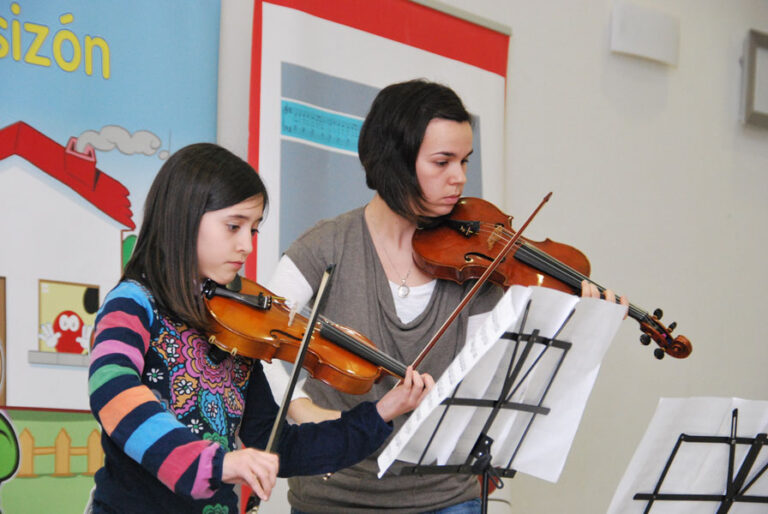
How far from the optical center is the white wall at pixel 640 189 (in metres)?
3.26

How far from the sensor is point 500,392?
1.41 meters

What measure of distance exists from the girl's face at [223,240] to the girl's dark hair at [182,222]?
12 millimetres

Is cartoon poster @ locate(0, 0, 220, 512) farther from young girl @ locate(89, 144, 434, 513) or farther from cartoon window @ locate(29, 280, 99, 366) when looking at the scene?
young girl @ locate(89, 144, 434, 513)

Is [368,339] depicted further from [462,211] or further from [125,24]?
[125,24]

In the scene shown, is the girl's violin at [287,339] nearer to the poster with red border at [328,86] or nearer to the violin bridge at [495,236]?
the violin bridge at [495,236]

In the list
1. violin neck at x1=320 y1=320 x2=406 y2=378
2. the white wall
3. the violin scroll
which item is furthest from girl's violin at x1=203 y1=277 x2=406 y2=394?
the white wall

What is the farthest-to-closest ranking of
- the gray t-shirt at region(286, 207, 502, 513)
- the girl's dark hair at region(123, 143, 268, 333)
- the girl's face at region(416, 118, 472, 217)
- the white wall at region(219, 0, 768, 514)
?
the white wall at region(219, 0, 768, 514) < the girl's face at region(416, 118, 472, 217) < the gray t-shirt at region(286, 207, 502, 513) < the girl's dark hair at region(123, 143, 268, 333)

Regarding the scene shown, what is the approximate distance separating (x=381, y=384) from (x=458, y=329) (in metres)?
0.21

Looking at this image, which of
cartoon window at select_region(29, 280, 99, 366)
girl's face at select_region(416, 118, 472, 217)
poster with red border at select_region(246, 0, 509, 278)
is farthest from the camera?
poster with red border at select_region(246, 0, 509, 278)

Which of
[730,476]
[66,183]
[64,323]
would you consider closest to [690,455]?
[730,476]

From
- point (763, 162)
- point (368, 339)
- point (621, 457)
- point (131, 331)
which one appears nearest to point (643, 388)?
point (621, 457)

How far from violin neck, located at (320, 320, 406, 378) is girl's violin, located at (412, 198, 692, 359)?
0.96ft

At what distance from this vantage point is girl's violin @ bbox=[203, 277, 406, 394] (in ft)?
4.80

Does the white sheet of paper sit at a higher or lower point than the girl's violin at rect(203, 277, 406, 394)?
lower
